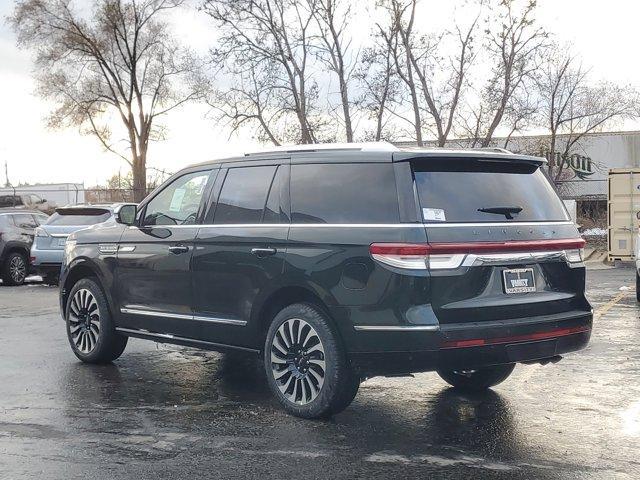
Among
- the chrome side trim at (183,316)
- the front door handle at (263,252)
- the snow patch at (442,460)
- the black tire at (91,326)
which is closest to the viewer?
the snow patch at (442,460)

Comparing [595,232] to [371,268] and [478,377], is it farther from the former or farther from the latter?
[371,268]

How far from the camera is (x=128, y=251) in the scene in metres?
7.10

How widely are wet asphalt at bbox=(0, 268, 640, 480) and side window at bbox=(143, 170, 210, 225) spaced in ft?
4.50

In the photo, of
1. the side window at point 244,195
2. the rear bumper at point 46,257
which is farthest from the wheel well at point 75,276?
the rear bumper at point 46,257

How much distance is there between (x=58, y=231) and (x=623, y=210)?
508 inches

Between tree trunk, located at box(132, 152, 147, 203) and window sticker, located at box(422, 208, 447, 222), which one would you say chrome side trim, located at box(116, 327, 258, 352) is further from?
tree trunk, located at box(132, 152, 147, 203)

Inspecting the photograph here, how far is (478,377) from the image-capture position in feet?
21.0

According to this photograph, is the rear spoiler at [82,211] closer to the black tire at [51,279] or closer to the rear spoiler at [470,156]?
the black tire at [51,279]

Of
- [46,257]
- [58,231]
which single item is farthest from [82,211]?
[46,257]

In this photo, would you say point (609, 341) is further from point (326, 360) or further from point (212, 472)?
point (212, 472)

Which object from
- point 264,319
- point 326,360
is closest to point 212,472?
point 326,360

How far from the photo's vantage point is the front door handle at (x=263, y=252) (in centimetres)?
570

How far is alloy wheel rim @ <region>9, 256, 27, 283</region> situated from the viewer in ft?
56.5

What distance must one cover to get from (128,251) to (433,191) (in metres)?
3.10
